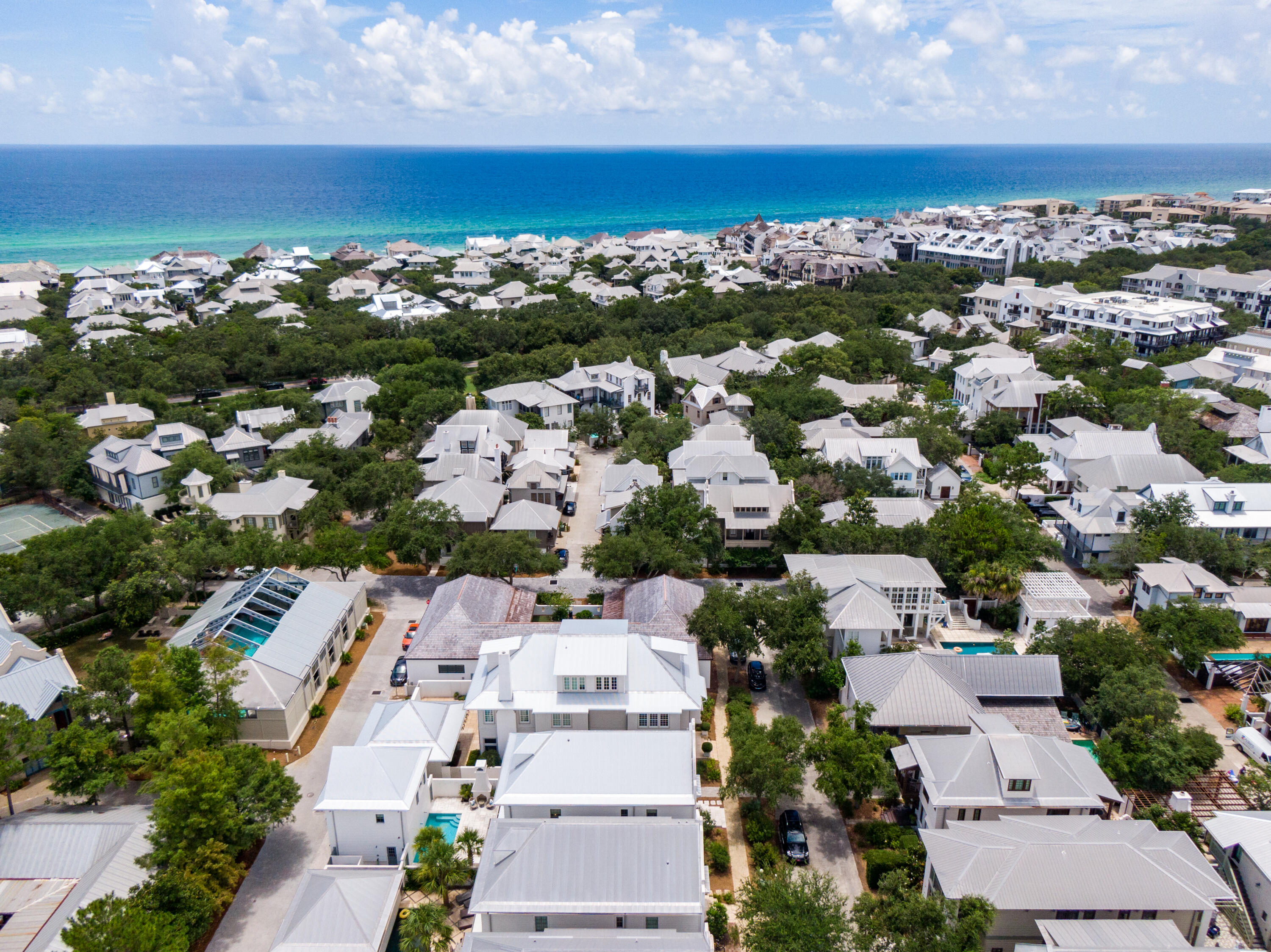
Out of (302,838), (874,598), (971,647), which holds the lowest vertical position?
(302,838)

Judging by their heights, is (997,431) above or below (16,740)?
above

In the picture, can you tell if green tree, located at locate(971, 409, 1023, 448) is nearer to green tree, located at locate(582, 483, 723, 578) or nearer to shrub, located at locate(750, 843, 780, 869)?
green tree, located at locate(582, 483, 723, 578)

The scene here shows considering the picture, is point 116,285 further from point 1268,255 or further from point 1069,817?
point 1268,255

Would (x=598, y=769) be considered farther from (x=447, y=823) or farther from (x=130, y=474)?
(x=130, y=474)

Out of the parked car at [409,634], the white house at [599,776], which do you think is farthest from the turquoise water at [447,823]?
the parked car at [409,634]

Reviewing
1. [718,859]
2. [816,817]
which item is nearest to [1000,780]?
[816,817]

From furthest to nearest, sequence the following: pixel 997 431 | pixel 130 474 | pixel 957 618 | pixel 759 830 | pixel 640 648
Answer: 1. pixel 997 431
2. pixel 130 474
3. pixel 957 618
4. pixel 640 648
5. pixel 759 830

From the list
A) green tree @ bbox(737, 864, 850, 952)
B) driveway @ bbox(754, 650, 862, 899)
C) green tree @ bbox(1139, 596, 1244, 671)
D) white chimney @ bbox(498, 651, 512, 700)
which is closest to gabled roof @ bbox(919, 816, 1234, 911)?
driveway @ bbox(754, 650, 862, 899)
